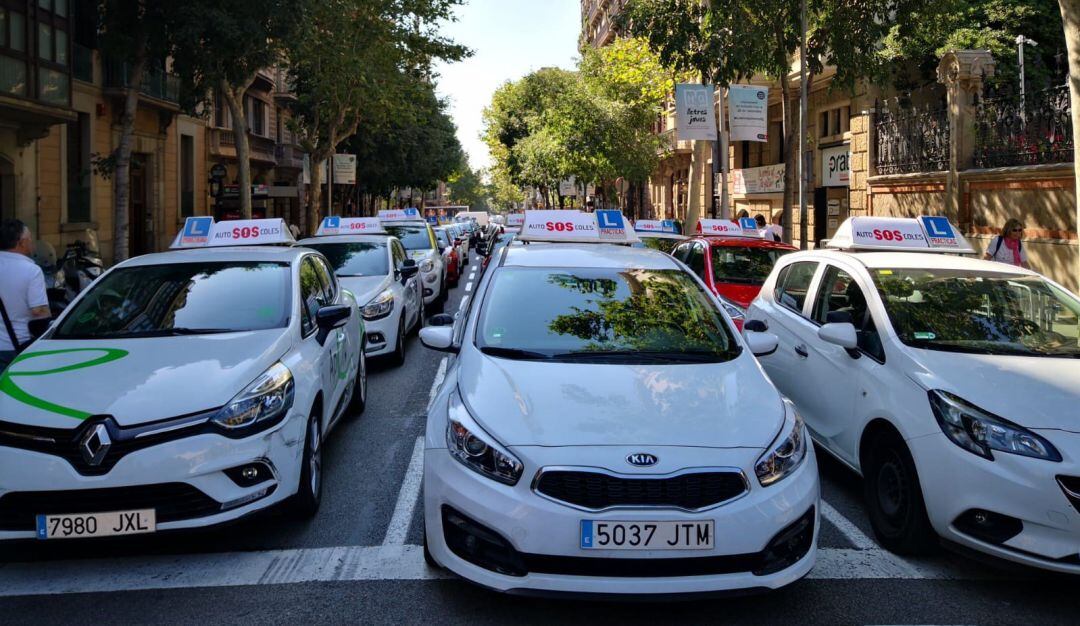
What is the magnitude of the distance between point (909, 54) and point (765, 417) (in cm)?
1974

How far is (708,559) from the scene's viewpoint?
3.89 m

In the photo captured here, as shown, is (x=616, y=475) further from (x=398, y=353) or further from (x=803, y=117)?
(x=803, y=117)

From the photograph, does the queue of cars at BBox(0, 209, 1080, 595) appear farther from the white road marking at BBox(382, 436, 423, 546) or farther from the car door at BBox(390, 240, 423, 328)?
the car door at BBox(390, 240, 423, 328)

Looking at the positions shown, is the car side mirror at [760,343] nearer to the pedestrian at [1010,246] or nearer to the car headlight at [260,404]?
the car headlight at [260,404]

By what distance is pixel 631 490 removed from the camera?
385 cm

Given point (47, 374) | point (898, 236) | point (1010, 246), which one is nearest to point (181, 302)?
point (47, 374)

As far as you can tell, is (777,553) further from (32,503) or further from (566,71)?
(566,71)

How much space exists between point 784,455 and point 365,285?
757cm

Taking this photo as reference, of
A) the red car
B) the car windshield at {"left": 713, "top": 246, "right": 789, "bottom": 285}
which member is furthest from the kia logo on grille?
the car windshield at {"left": 713, "top": 246, "right": 789, "bottom": 285}

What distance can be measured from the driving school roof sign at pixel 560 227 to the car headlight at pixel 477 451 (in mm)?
6395

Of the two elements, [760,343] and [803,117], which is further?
[803,117]

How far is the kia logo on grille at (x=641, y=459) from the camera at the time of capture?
3.87 m

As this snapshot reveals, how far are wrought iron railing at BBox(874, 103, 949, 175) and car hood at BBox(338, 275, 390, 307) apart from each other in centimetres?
1244

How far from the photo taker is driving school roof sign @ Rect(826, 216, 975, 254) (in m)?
7.58
